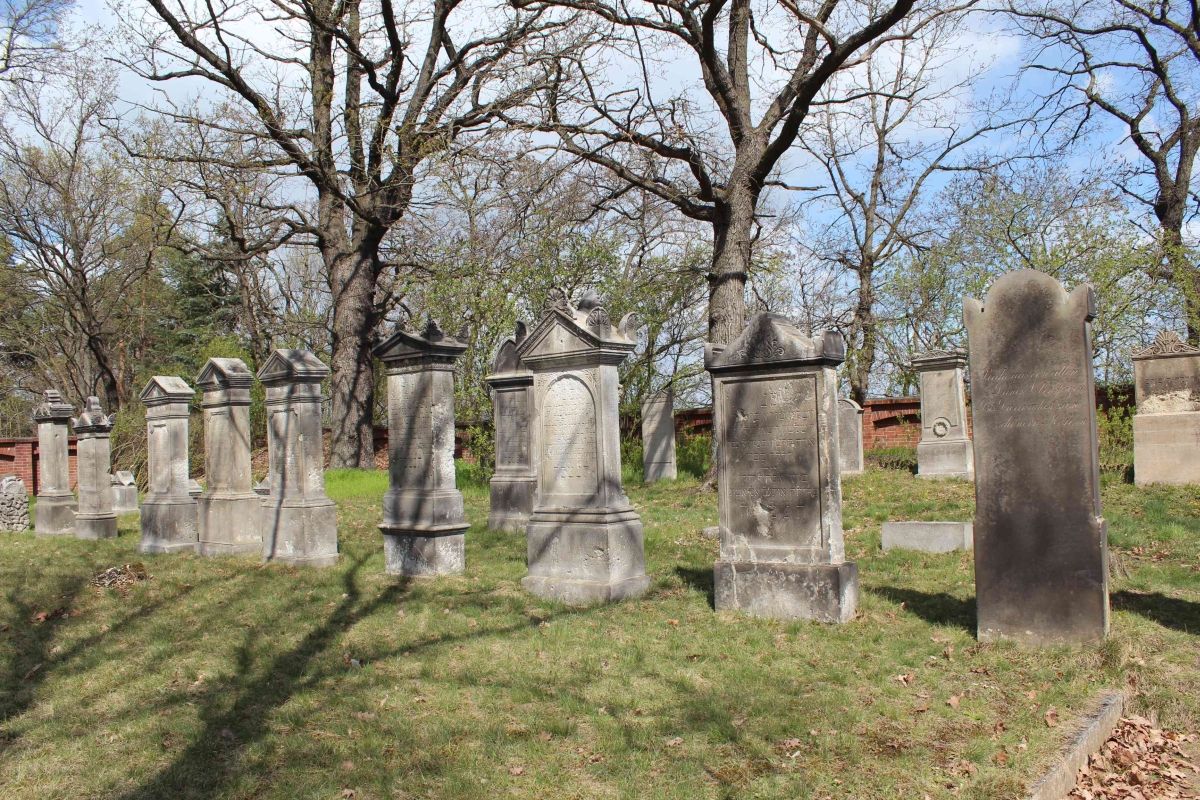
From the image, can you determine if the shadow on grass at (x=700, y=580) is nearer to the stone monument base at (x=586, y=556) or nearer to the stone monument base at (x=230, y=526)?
the stone monument base at (x=586, y=556)

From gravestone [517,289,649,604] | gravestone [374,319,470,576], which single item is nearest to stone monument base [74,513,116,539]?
gravestone [374,319,470,576]

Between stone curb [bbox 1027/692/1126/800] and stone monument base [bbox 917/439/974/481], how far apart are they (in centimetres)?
1101

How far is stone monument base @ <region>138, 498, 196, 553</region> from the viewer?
37.0 ft

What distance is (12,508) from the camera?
47.0ft

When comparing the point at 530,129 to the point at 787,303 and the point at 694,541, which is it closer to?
the point at 694,541

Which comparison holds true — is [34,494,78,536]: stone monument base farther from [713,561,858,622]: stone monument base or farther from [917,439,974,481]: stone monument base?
[917,439,974,481]: stone monument base

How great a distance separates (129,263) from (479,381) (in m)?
15.1

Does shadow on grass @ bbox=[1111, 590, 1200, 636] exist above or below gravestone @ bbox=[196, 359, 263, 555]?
below

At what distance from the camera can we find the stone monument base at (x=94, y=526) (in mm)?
13016

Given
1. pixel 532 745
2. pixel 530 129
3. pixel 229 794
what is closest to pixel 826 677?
pixel 532 745

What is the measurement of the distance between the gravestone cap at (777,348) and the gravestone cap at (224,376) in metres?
6.34

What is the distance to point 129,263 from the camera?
28.5m

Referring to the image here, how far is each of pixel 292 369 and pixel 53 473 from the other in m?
6.44

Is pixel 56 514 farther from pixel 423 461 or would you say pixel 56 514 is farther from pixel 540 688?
pixel 540 688
